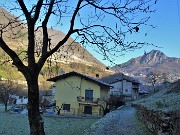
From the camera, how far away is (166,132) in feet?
29.3

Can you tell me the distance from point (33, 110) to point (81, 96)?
37.4 metres

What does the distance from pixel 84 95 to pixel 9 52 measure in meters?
37.8

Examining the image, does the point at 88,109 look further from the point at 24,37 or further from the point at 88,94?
the point at 24,37

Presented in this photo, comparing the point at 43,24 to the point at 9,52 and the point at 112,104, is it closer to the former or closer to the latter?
the point at 9,52

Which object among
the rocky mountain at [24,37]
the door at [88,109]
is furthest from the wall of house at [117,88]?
the rocky mountain at [24,37]

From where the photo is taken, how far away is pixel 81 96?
44375mm

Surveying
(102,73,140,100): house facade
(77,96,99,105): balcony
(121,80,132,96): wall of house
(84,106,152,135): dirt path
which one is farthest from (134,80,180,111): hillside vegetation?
(121,80,132,96): wall of house

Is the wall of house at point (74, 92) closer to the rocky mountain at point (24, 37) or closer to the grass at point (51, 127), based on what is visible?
the grass at point (51, 127)

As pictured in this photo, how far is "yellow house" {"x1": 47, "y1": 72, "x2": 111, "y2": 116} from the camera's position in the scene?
43.6 meters

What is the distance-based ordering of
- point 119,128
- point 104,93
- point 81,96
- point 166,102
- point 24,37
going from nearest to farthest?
point 24,37 < point 166,102 < point 119,128 < point 81,96 < point 104,93

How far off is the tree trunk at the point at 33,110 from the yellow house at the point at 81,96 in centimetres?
3621

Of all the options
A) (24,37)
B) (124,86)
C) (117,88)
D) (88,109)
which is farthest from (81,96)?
(24,37)

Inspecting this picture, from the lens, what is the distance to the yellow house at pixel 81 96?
143 ft

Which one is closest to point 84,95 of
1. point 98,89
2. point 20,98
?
point 98,89
